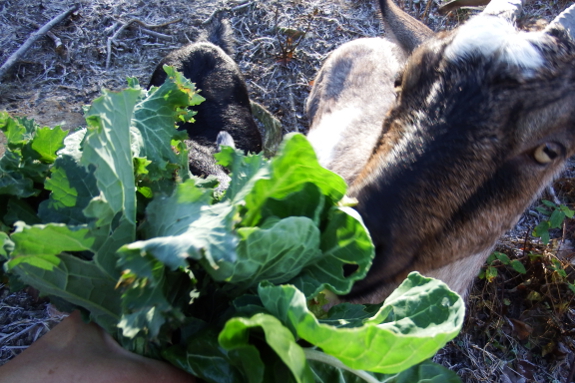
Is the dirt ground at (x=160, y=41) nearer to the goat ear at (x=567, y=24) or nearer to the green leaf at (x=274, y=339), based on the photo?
the goat ear at (x=567, y=24)

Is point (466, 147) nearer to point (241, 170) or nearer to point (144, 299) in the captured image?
point (241, 170)

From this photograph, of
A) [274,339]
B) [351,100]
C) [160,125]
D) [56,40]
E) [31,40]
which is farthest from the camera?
[56,40]

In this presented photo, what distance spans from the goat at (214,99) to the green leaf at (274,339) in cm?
337

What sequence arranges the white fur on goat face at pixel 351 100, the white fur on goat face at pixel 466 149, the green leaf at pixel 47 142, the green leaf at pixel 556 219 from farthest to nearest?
the white fur on goat face at pixel 351 100 → the green leaf at pixel 556 219 → the white fur on goat face at pixel 466 149 → the green leaf at pixel 47 142

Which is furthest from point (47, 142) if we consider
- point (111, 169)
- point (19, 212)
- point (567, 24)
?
point (567, 24)

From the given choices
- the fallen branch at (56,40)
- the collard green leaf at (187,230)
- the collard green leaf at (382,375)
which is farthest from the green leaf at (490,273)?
the fallen branch at (56,40)

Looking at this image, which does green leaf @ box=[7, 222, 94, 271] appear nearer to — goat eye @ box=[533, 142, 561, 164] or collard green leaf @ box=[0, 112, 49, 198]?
collard green leaf @ box=[0, 112, 49, 198]

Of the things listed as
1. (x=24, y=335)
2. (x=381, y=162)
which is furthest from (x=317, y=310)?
(x=24, y=335)

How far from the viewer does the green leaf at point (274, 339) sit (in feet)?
3.29

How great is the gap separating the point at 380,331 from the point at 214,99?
A: 14.0ft

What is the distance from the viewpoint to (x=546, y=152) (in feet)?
7.92

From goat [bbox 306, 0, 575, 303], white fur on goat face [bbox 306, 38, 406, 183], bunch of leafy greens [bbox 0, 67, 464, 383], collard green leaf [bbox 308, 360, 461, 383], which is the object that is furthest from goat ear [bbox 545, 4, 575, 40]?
collard green leaf [bbox 308, 360, 461, 383]

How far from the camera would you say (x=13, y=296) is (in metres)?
3.66

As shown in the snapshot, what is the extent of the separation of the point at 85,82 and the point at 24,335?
3762 millimetres
